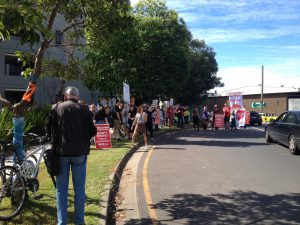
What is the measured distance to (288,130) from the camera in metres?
14.6

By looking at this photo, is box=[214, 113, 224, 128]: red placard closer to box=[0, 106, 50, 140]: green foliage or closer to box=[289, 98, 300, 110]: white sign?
box=[0, 106, 50, 140]: green foliage

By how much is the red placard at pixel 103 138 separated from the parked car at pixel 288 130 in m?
6.13

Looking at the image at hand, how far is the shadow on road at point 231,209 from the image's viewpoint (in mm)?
6496

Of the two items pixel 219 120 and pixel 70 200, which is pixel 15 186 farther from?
pixel 219 120

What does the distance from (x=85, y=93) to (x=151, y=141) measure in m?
25.4

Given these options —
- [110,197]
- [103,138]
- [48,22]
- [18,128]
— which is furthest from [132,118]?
[18,128]

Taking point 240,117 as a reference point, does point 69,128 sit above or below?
above

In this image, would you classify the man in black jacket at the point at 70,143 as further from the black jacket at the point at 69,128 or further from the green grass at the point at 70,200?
the green grass at the point at 70,200

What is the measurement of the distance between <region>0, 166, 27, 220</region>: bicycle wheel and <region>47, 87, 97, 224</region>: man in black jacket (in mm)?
946

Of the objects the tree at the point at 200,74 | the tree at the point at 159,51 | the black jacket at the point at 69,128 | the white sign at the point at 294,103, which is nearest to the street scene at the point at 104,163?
the black jacket at the point at 69,128

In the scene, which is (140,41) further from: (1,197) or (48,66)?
(1,197)

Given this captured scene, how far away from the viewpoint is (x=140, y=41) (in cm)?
2484

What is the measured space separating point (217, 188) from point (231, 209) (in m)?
1.63

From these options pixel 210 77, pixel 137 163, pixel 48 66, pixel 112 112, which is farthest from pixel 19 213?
pixel 210 77
